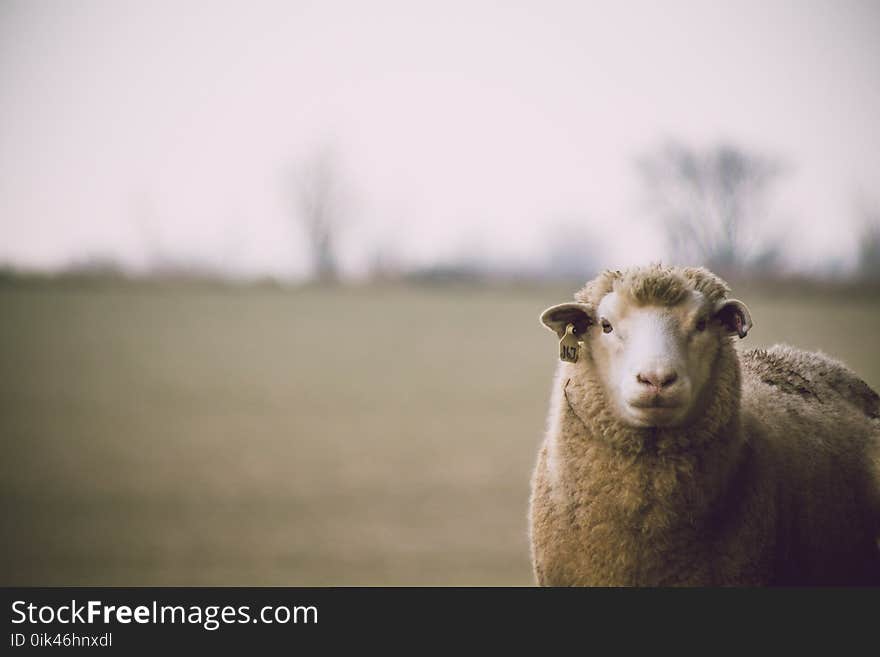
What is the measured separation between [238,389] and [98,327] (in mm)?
7551

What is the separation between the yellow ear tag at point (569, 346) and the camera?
2.75 m

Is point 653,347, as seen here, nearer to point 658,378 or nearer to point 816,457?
point 658,378

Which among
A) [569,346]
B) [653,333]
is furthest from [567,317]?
[653,333]

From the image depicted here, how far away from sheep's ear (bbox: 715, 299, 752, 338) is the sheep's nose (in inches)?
14.2

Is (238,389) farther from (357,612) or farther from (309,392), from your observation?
(357,612)

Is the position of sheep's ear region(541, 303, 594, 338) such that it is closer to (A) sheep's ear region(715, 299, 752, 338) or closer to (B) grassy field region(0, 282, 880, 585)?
(A) sheep's ear region(715, 299, 752, 338)

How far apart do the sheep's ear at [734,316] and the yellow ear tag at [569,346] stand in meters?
0.50

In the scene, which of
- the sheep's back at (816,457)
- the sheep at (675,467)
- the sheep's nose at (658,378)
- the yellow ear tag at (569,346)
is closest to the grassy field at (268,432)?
the sheep's back at (816,457)

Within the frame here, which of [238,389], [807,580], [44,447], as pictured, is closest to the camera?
[807,580]

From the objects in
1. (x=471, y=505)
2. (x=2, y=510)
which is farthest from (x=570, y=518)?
(x=2, y=510)

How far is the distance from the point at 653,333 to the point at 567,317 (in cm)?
35

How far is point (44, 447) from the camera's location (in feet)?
89.5

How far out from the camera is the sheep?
99.5 inches

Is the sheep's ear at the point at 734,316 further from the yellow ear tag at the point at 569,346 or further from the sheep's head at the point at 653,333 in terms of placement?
the yellow ear tag at the point at 569,346
